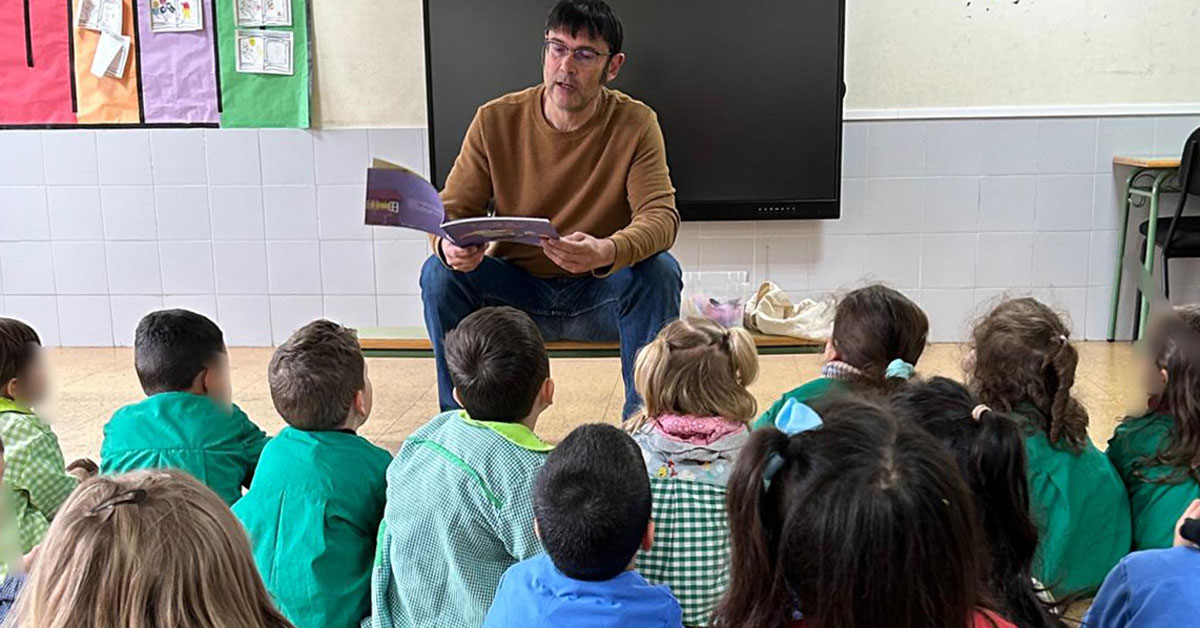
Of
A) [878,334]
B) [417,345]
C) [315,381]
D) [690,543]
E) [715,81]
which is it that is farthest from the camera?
[715,81]

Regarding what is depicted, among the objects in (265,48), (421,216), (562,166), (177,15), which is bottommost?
(421,216)

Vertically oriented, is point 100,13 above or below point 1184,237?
above

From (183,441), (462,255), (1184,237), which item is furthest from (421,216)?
(1184,237)

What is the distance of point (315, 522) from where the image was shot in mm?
1639

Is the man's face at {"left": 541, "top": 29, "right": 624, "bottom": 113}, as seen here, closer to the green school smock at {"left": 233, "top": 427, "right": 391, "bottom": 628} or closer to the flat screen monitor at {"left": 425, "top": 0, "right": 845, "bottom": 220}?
the green school smock at {"left": 233, "top": 427, "right": 391, "bottom": 628}

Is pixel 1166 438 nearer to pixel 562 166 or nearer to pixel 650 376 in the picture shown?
pixel 650 376

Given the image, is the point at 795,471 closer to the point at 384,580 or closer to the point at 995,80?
the point at 384,580

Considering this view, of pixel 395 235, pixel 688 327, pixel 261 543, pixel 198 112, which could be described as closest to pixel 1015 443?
pixel 688 327

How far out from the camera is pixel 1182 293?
4.45 m

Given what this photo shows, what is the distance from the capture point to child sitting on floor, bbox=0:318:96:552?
69.3 inches

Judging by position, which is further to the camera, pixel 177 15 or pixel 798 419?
pixel 177 15

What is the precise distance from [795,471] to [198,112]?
4081mm

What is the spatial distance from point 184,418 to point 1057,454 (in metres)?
1.58

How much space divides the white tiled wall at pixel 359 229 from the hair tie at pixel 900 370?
2.52 metres
